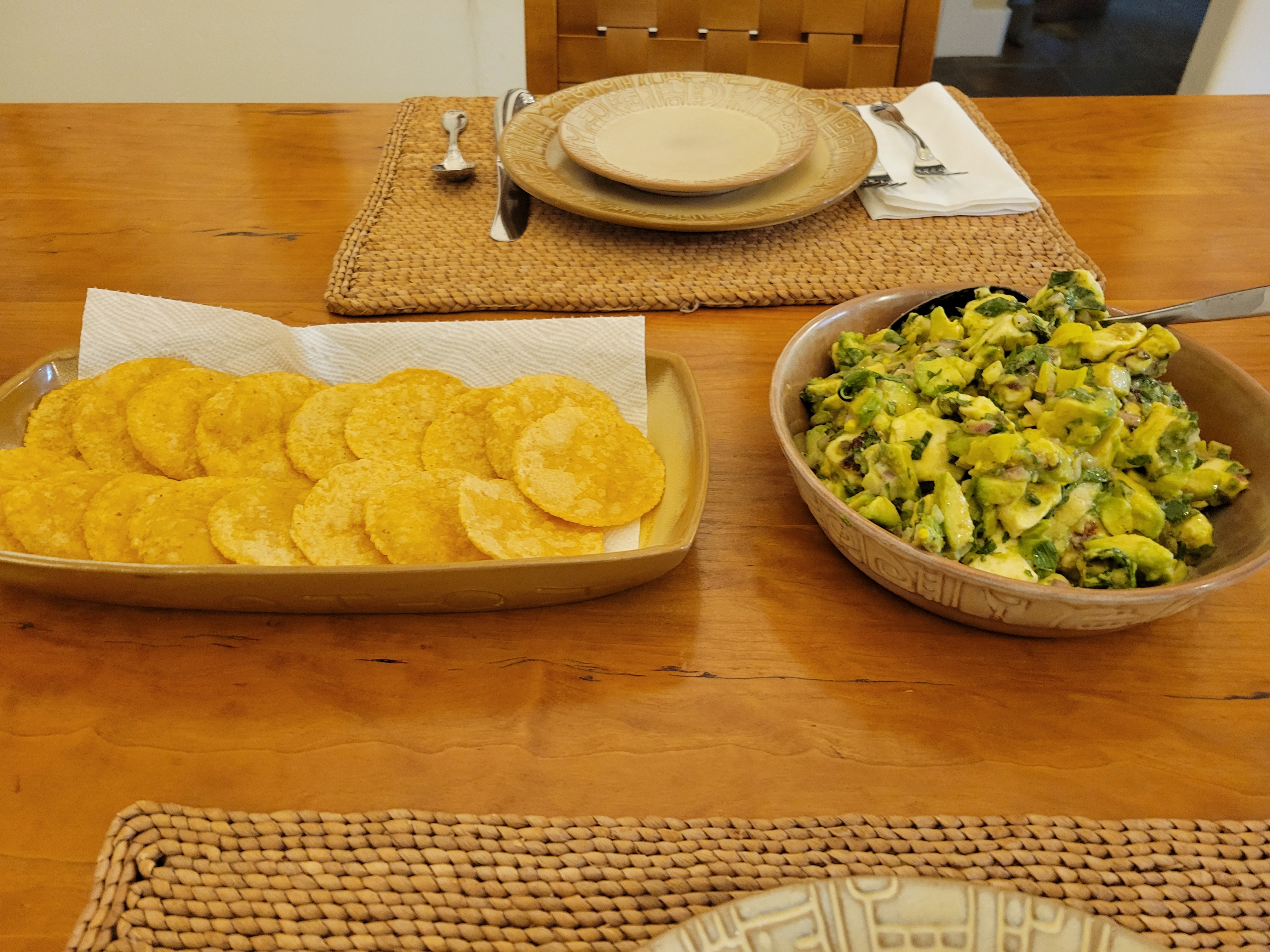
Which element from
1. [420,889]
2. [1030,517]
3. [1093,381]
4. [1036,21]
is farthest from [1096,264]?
[1036,21]

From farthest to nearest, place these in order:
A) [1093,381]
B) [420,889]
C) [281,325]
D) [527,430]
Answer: [281,325], [527,430], [1093,381], [420,889]

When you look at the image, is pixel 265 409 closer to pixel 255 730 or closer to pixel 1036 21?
pixel 255 730

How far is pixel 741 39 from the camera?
2.42 metres

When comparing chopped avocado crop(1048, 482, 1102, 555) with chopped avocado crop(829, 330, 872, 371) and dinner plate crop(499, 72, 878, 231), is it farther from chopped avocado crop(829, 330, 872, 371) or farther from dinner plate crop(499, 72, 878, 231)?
dinner plate crop(499, 72, 878, 231)

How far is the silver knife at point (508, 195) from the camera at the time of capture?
1.69m

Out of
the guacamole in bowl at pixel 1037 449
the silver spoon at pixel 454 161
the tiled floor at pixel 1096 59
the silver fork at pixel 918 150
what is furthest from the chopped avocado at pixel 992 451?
the tiled floor at pixel 1096 59

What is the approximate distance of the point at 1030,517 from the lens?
905 millimetres

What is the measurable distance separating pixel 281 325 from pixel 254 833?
0.78m

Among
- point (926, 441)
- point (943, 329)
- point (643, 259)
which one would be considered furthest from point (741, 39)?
point (926, 441)

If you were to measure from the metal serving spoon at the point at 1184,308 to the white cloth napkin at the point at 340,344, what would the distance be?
44 cm

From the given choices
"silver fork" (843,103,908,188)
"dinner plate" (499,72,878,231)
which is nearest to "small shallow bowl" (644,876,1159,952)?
"dinner plate" (499,72,878,231)

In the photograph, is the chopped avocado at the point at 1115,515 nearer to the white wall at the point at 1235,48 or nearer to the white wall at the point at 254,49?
the white wall at the point at 254,49

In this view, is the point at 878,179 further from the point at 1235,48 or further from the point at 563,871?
the point at 1235,48

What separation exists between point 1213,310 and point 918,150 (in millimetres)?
882
